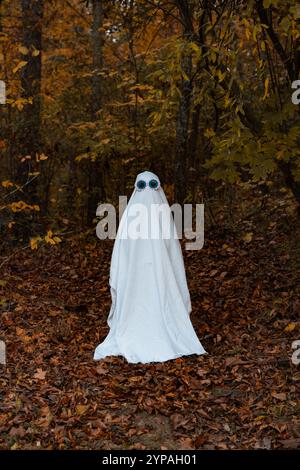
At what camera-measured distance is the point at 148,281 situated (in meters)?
7.34

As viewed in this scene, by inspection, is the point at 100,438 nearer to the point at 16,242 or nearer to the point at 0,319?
the point at 0,319

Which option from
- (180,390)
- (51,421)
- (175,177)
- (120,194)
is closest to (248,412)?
(180,390)

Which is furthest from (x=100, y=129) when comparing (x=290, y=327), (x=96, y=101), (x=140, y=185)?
(x=290, y=327)

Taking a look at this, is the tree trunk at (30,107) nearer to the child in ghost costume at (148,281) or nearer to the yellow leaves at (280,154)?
the child in ghost costume at (148,281)

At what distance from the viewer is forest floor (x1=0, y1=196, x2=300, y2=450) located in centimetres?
538

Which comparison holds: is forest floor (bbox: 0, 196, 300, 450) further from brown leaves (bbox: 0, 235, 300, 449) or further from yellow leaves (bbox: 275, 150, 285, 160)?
yellow leaves (bbox: 275, 150, 285, 160)

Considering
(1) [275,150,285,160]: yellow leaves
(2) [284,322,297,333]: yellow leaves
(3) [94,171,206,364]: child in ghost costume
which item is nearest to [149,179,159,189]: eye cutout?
(3) [94,171,206,364]: child in ghost costume

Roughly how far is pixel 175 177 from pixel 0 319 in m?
4.84

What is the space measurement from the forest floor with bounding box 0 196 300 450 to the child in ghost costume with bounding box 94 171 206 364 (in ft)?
1.24

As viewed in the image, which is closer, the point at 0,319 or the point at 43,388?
the point at 43,388

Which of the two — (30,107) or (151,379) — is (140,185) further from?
(30,107)

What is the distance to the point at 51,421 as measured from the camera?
5.51 m

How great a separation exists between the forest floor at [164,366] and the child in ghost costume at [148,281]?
1.24ft

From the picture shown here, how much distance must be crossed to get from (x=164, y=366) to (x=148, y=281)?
112 cm
